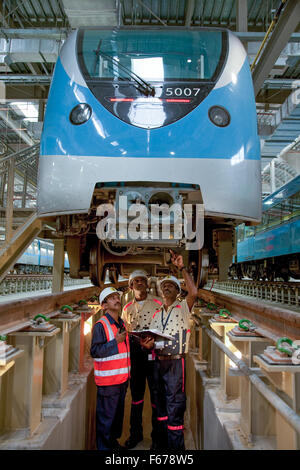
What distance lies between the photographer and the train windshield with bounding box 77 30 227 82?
139 inches

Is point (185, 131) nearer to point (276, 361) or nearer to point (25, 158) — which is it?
point (276, 361)

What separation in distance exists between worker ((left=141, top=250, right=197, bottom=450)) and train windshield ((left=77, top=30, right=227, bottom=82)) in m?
2.06

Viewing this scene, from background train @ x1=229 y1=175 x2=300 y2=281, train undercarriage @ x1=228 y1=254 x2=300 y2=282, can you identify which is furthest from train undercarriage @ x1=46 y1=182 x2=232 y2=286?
train undercarriage @ x1=228 y1=254 x2=300 y2=282

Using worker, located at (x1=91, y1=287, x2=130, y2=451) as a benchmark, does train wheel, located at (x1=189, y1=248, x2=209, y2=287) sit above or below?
above

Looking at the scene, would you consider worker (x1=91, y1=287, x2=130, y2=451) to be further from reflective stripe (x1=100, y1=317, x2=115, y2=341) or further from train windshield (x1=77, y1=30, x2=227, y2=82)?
train windshield (x1=77, y1=30, x2=227, y2=82)

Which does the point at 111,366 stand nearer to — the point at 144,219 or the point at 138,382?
the point at 138,382

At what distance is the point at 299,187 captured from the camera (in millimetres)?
10484

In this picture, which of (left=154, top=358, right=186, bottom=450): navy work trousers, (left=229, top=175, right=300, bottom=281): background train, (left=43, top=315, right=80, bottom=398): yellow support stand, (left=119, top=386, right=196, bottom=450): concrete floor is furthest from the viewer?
(left=229, top=175, right=300, bottom=281): background train

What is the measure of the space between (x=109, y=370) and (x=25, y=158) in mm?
4499

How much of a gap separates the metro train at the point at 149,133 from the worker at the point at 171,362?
0.76m

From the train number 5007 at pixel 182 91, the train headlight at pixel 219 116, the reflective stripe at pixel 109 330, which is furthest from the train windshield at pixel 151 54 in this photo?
the reflective stripe at pixel 109 330

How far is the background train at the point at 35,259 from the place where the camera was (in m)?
21.1

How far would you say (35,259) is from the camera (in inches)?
906
